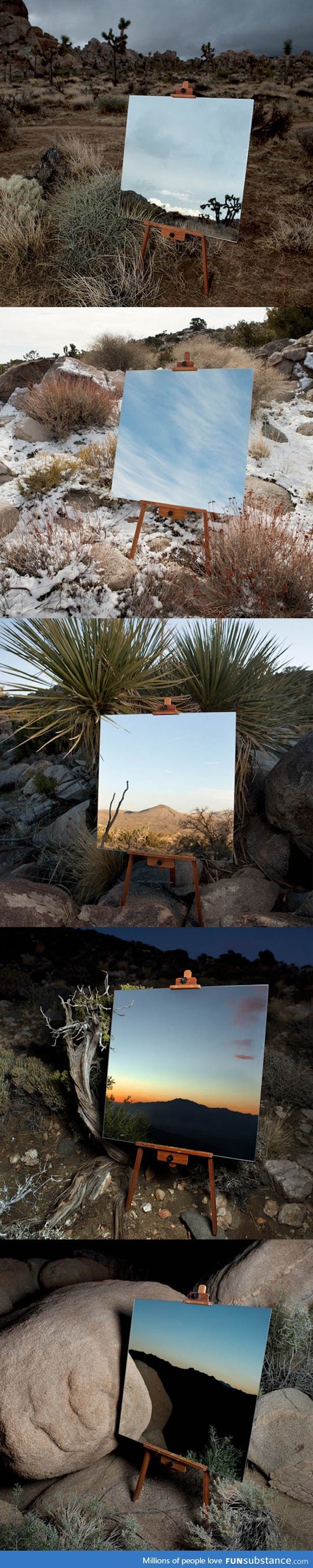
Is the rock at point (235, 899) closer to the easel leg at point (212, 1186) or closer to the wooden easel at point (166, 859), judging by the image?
the wooden easel at point (166, 859)

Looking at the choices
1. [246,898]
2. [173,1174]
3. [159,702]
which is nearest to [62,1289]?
[173,1174]

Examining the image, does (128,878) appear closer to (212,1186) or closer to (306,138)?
(212,1186)

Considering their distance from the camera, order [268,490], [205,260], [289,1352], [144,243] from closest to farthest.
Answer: [289,1352]
[268,490]
[205,260]
[144,243]

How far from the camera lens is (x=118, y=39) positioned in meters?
6.54

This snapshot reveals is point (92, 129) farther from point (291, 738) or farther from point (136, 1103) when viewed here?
point (136, 1103)

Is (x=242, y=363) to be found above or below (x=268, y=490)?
above

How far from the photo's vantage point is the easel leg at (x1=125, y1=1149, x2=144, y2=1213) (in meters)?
4.09

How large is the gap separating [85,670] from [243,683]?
2.05ft

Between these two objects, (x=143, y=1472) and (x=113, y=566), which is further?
(x=113, y=566)

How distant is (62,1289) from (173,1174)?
587mm

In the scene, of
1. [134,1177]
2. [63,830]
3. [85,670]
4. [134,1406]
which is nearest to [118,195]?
[85,670]

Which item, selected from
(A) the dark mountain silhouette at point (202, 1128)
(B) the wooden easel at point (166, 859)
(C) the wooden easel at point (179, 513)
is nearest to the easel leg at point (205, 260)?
(C) the wooden easel at point (179, 513)

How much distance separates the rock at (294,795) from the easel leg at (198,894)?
0.44 m

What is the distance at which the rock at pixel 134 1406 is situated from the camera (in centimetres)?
375
